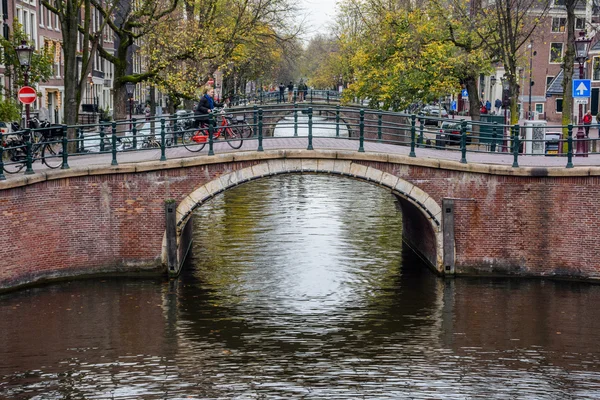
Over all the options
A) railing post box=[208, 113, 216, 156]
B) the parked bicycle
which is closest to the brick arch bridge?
railing post box=[208, 113, 216, 156]

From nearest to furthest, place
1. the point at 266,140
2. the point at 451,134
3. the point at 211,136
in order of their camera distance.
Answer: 1. the point at 451,134
2. the point at 211,136
3. the point at 266,140

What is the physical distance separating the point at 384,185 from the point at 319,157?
64.2 inches

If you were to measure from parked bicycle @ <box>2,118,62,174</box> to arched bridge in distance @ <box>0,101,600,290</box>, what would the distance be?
54 cm

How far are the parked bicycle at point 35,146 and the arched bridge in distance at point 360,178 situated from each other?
1.76ft

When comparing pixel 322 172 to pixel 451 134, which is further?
pixel 322 172

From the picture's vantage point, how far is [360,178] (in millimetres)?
21703

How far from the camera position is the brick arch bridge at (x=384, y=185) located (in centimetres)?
2081

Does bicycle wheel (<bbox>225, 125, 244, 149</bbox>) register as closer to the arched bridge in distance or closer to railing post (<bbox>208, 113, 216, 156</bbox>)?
the arched bridge in distance

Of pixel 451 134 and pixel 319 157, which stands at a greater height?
pixel 451 134

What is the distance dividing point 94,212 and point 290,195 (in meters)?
14.5

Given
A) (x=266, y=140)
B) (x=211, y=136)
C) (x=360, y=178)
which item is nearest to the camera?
(x=211, y=136)

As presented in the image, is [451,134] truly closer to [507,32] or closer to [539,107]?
[507,32]

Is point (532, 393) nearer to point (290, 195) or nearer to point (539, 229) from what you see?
point (539, 229)

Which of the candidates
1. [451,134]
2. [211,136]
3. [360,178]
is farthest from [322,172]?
[451,134]
